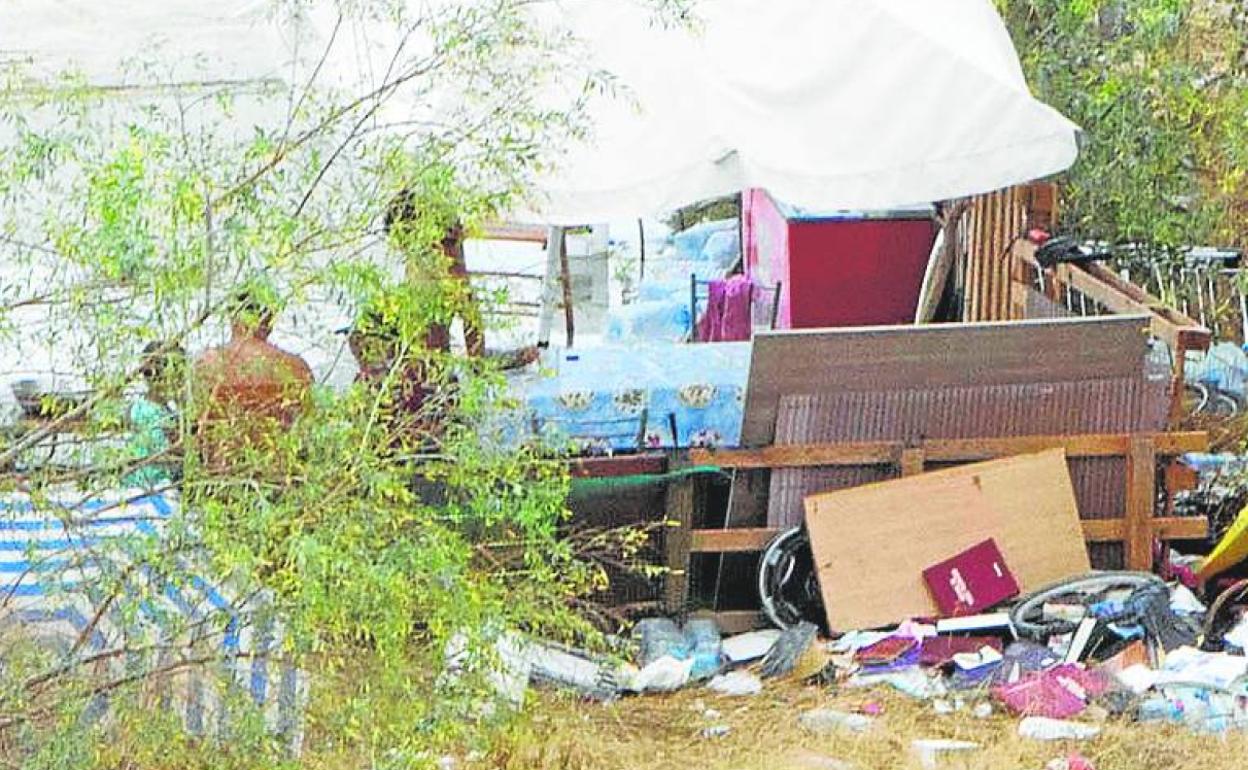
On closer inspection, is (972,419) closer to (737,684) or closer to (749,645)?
(749,645)

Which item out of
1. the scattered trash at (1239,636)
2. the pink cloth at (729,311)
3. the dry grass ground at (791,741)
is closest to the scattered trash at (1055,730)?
the dry grass ground at (791,741)

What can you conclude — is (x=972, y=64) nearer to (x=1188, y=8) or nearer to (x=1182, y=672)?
(x=1188, y=8)

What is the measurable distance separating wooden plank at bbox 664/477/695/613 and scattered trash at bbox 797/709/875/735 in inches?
34.1

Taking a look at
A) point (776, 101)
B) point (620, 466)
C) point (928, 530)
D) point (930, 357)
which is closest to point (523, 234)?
point (776, 101)

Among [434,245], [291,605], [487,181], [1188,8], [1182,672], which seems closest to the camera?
[291,605]

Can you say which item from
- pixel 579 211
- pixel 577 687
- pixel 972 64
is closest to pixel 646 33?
pixel 579 211

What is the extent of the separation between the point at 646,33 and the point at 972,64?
Answer: 117 cm

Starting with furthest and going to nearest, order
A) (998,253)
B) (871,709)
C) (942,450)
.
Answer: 1. (998,253)
2. (942,450)
3. (871,709)

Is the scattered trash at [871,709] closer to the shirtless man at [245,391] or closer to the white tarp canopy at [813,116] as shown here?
the white tarp canopy at [813,116]

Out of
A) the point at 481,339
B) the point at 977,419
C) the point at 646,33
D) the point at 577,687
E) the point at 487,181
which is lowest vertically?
the point at 577,687

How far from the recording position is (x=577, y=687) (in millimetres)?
5980

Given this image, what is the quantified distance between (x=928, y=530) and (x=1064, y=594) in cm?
50

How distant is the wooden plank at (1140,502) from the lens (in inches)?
261

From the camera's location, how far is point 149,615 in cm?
369
